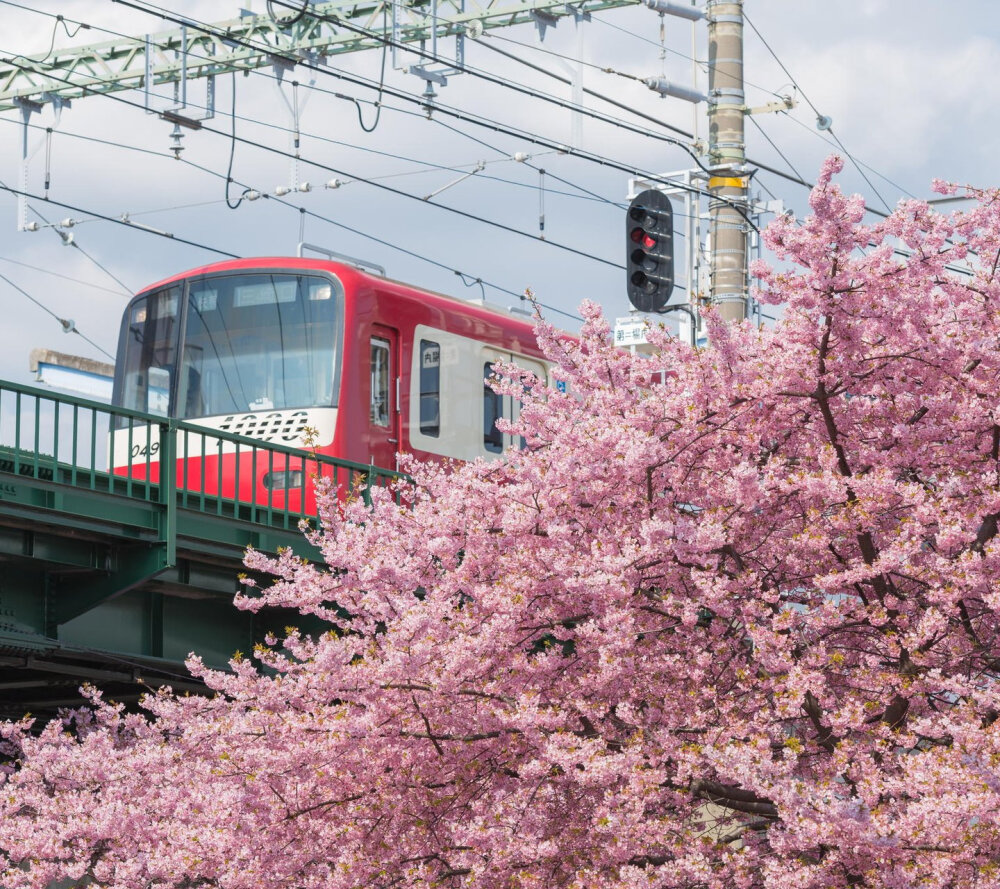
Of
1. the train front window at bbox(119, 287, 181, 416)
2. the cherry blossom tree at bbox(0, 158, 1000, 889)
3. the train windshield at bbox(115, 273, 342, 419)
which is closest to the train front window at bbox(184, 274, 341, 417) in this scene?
the train windshield at bbox(115, 273, 342, 419)

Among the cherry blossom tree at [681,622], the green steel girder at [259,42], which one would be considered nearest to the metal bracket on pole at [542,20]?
the green steel girder at [259,42]

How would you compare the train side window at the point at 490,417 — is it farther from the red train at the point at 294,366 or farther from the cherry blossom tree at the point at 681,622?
the cherry blossom tree at the point at 681,622

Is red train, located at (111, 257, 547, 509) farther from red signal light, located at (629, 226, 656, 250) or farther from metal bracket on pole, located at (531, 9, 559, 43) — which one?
metal bracket on pole, located at (531, 9, 559, 43)

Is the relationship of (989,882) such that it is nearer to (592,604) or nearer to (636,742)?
(636,742)

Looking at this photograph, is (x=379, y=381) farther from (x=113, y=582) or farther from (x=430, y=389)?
(x=113, y=582)

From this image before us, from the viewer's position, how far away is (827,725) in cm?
998

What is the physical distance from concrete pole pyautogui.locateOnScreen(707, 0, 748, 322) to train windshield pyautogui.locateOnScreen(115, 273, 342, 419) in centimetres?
500

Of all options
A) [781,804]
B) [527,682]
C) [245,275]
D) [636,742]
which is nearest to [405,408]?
[245,275]

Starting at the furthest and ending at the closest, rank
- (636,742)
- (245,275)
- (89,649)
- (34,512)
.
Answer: (245,275), (89,649), (34,512), (636,742)

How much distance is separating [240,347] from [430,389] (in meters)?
2.08

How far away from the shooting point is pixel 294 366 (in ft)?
58.6

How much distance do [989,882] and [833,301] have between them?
132 inches

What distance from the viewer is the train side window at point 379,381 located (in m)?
18.0

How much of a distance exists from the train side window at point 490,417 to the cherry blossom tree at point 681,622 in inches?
316
